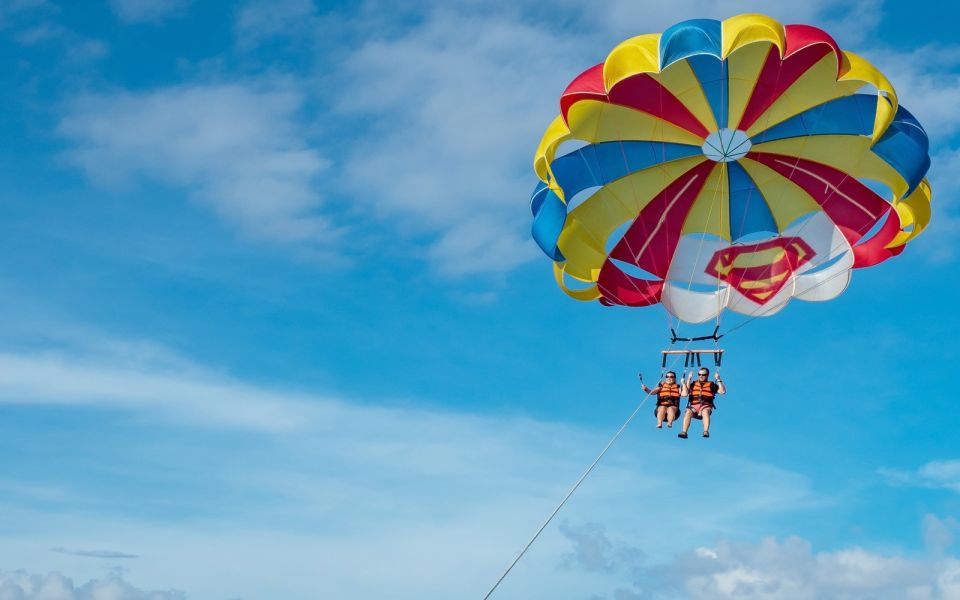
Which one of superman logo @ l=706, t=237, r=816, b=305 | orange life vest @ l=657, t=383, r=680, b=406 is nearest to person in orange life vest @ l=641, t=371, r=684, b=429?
orange life vest @ l=657, t=383, r=680, b=406

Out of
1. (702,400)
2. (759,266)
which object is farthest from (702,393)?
(759,266)

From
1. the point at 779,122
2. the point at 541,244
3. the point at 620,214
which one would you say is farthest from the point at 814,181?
the point at 541,244

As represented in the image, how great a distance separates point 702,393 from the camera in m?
21.0

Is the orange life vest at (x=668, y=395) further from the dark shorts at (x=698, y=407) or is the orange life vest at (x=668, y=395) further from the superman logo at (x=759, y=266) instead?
the superman logo at (x=759, y=266)

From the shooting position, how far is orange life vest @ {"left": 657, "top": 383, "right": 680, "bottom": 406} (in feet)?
69.1

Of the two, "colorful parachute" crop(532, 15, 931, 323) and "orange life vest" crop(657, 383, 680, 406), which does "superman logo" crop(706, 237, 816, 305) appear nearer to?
"colorful parachute" crop(532, 15, 931, 323)

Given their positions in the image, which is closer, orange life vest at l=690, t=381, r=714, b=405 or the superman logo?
orange life vest at l=690, t=381, r=714, b=405

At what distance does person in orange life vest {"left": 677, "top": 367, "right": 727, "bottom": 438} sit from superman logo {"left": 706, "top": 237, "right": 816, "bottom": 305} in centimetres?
289

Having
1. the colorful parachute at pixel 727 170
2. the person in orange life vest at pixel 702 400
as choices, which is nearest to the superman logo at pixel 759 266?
the colorful parachute at pixel 727 170

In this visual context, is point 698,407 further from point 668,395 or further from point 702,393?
point 668,395

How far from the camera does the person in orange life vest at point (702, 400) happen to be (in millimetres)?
20875

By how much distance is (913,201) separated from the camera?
21328 millimetres

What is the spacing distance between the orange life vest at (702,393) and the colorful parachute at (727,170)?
Result: 251 cm

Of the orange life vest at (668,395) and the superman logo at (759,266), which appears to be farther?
the superman logo at (759,266)
